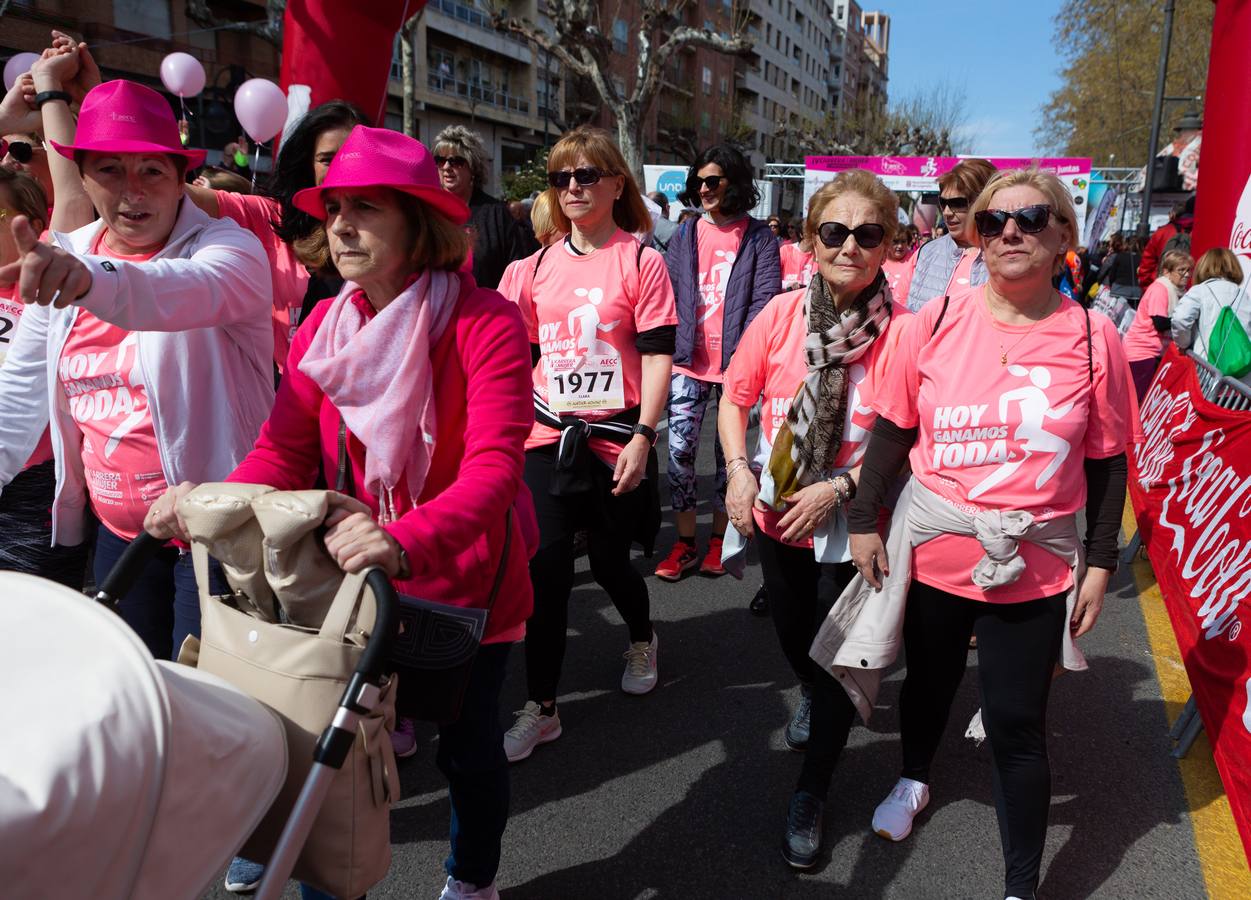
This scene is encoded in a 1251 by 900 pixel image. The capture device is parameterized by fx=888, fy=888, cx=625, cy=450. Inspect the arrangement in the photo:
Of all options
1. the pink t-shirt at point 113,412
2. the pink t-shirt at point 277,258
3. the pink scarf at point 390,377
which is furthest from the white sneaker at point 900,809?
the pink t-shirt at point 277,258

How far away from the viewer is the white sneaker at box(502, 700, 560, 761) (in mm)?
3137

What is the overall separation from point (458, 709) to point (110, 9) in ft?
95.6

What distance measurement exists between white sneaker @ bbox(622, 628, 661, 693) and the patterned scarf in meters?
1.16

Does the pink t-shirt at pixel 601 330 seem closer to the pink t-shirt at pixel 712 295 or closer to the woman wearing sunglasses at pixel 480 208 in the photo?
the woman wearing sunglasses at pixel 480 208

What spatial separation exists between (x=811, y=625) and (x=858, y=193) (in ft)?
4.67

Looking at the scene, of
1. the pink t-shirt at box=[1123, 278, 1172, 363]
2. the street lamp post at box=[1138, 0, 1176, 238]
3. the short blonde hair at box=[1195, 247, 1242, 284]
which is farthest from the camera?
the street lamp post at box=[1138, 0, 1176, 238]

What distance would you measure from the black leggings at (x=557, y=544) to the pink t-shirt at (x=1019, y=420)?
1.25m

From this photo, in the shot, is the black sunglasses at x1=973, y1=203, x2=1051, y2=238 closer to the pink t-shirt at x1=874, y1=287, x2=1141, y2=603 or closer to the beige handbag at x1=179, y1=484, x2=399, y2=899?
the pink t-shirt at x1=874, y1=287, x2=1141, y2=603

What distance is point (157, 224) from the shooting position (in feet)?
7.68

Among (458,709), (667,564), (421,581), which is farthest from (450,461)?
(667,564)

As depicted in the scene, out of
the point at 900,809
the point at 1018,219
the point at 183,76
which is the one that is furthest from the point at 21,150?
the point at 183,76

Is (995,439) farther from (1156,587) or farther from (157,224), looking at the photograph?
(1156,587)

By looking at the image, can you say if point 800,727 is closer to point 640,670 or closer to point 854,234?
point 640,670

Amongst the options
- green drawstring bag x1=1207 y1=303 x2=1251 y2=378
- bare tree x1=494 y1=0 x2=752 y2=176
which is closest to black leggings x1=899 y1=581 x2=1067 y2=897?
green drawstring bag x1=1207 y1=303 x2=1251 y2=378
